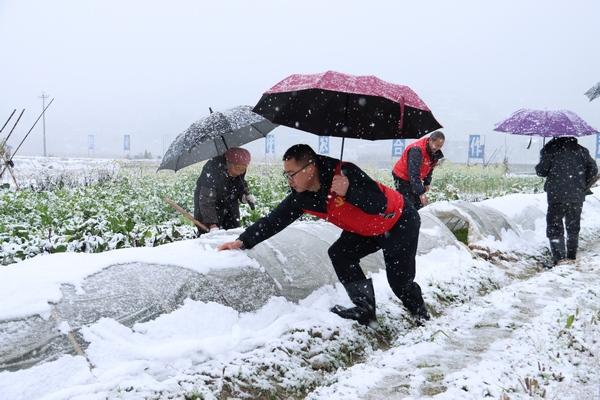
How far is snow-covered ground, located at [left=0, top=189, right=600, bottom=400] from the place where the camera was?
8.91 feet

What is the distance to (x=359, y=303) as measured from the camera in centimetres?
402

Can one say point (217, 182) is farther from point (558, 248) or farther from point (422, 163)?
point (558, 248)

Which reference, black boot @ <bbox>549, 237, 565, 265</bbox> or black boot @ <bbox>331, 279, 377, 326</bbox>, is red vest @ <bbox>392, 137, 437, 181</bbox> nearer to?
black boot @ <bbox>549, 237, 565, 265</bbox>

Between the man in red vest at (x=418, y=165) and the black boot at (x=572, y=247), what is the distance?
7.01 ft

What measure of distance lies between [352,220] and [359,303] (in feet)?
2.55

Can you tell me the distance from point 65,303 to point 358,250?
2195 millimetres

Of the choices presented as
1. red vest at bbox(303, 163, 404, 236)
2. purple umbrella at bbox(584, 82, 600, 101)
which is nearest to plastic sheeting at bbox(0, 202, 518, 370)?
red vest at bbox(303, 163, 404, 236)

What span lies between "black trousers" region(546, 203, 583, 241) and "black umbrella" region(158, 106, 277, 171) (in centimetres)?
428

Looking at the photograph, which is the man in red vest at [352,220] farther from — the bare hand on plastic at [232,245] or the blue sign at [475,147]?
the blue sign at [475,147]

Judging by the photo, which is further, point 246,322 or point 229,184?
point 229,184

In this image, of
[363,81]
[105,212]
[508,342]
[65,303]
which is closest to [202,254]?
[65,303]

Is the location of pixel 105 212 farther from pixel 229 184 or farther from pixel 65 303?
pixel 65 303

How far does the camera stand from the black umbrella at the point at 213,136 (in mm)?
4254

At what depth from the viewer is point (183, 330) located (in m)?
3.13
